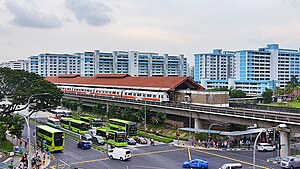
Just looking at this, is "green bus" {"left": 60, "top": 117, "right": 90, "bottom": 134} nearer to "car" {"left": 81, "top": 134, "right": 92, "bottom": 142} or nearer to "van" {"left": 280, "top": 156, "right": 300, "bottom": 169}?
"car" {"left": 81, "top": 134, "right": 92, "bottom": 142}

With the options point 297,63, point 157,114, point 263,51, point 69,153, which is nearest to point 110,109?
point 157,114

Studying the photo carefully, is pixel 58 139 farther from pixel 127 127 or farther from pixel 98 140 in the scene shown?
pixel 127 127

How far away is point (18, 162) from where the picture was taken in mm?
40625

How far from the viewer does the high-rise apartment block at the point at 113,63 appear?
7156 inches

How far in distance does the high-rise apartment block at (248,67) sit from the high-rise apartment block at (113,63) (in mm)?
16687

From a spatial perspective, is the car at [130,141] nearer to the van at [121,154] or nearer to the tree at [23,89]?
the van at [121,154]

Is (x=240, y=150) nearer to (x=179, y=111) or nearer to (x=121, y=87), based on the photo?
(x=179, y=111)

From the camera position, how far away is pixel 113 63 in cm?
18212

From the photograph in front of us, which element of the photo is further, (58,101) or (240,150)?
(58,101)

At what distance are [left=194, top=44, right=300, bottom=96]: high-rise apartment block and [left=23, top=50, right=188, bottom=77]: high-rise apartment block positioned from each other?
1669 cm

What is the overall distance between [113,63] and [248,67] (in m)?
71.3

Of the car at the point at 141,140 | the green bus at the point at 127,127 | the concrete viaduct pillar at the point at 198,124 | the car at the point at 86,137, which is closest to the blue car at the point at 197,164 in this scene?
the car at the point at 141,140

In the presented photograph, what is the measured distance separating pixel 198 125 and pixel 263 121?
15.1 m

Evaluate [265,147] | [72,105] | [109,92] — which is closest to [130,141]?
[265,147]
